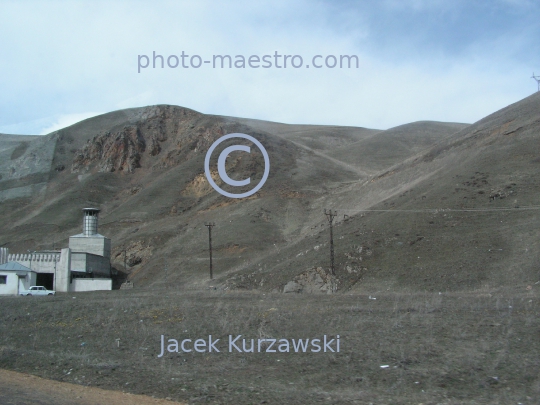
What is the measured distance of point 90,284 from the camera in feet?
166

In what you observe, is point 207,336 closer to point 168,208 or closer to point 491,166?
point 491,166

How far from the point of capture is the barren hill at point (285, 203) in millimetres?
40469

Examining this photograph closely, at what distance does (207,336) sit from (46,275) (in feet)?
145

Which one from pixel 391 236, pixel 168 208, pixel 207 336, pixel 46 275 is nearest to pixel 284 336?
pixel 207 336

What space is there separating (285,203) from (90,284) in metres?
33.6

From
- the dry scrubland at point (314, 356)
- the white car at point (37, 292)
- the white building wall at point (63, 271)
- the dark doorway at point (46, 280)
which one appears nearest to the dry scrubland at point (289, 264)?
the dry scrubland at point (314, 356)

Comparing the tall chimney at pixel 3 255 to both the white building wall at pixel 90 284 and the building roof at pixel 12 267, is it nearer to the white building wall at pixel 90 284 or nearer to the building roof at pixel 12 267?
the building roof at pixel 12 267

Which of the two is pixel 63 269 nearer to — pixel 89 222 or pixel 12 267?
pixel 12 267

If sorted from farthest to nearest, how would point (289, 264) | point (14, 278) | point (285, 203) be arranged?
point (285, 203), point (289, 264), point (14, 278)

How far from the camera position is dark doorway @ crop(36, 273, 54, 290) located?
171 ft

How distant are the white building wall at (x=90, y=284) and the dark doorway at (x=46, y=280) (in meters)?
→ 1.94

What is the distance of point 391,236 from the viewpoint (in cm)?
4472

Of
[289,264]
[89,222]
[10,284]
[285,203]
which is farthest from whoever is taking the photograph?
[285,203]

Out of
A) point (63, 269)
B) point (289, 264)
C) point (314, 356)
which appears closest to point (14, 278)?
point (63, 269)
